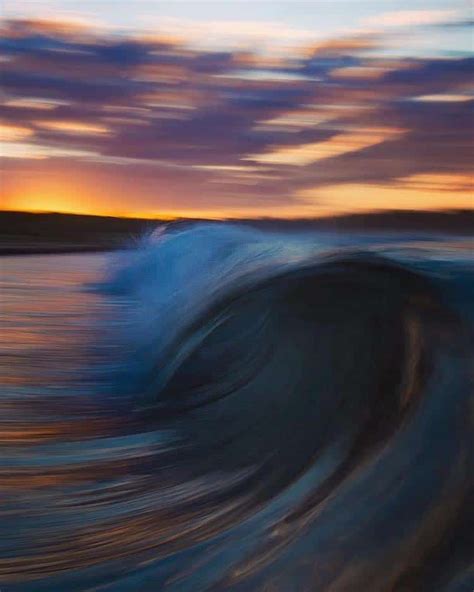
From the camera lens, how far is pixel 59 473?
3.67 feet

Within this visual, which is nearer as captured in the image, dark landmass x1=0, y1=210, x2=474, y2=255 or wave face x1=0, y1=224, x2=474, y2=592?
wave face x1=0, y1=224, x2=474, y2=592

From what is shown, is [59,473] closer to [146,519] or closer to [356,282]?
[146,519]

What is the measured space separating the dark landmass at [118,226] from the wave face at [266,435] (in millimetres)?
41

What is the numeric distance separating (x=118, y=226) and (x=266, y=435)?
61cm

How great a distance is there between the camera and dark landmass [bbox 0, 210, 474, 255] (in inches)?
59.6

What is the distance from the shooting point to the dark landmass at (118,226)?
1.51m

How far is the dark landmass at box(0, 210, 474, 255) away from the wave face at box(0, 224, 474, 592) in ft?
0.14

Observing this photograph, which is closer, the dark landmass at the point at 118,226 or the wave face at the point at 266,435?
the wave face at the point at 266,435

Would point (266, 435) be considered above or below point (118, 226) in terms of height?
below

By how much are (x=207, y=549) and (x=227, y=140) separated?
2.94 feet

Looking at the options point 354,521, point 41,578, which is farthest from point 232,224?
point 41,578

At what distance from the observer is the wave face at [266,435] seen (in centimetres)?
90

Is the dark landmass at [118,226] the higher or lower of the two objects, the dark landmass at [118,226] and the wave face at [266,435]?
the higher

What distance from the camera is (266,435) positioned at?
4.22ft
